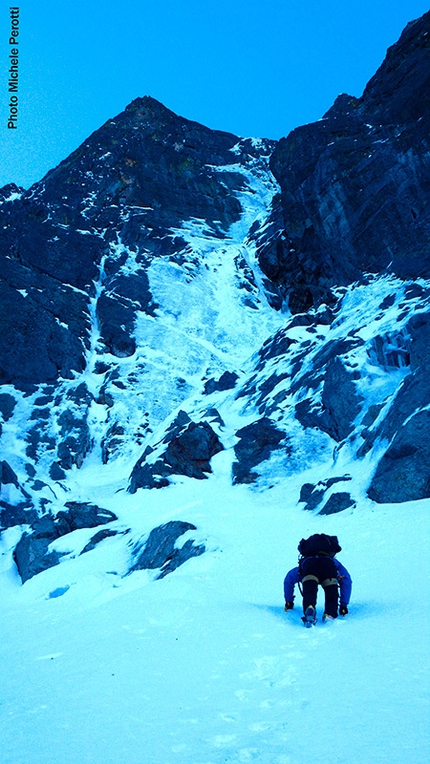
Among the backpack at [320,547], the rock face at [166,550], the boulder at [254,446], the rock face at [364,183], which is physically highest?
the rock face at [364,183]

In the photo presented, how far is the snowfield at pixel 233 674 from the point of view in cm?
409

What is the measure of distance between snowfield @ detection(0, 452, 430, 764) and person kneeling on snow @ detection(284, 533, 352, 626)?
0.69 ft

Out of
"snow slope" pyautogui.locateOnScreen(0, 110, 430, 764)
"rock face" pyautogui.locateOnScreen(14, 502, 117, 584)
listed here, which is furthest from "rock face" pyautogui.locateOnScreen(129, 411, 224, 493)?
"rock face" pyautogui.locateOnScreen(14, 502, 117, 584)

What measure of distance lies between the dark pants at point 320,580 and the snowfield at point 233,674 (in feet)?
0.99

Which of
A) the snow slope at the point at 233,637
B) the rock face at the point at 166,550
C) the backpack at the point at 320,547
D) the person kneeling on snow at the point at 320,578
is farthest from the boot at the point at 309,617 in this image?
the rock face at the point at 166,550

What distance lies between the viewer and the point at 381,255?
41.7m

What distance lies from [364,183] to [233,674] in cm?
4547

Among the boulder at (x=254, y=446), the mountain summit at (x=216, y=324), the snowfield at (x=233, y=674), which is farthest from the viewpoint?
the boulder at (x=254, y=446)

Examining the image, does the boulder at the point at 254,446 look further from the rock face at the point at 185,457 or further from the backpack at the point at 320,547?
the backpack at the point at 320,547

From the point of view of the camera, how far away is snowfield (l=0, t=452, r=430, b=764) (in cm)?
409

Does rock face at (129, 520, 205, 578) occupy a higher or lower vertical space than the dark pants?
lower

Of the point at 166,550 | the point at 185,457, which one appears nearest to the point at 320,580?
the point at 166,550

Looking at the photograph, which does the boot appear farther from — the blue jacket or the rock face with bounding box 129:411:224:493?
the rock face with bounding box 129:411:224:493

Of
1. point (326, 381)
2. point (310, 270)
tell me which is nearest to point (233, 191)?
point (310, 270)
